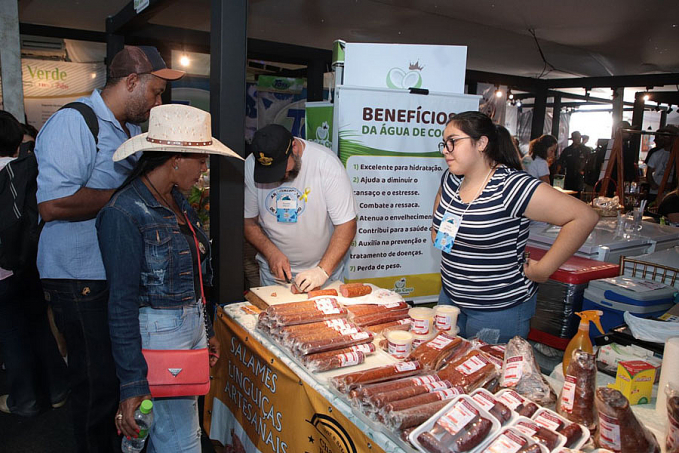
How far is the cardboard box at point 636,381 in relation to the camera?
5.33 ft

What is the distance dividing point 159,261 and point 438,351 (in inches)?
42.6

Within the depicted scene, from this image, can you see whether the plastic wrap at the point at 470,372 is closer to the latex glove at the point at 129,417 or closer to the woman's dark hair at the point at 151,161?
the latex glove at the point at 129,417

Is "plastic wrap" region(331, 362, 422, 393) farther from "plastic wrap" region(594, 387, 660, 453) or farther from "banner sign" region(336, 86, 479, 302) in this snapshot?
"banner sign" region(336, 86, 479, 302)

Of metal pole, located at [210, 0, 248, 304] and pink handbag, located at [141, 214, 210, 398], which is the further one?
metal pole, located at [210, 0, 248, 304]

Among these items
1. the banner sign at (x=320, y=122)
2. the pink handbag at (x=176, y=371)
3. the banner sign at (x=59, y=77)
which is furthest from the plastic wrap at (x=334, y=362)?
the banner sign at (x=59, y=77)

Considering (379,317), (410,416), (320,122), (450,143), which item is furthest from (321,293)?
(320,122)

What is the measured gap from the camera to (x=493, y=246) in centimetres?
223

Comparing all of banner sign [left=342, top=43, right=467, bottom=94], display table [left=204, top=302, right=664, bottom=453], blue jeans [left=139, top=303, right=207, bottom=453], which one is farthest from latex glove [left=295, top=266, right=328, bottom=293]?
banner sign [left=342, top=43, right=467, bottom=94]

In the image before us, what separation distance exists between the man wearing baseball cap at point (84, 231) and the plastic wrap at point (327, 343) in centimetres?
98

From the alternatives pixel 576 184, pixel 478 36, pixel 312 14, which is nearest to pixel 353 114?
pixel 312 14

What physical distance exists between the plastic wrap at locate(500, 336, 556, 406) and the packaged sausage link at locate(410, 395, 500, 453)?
0.31 metres

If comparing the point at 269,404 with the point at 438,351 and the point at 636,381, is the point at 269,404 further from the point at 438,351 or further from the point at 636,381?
the point at 636,381

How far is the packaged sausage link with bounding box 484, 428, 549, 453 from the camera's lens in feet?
3.94

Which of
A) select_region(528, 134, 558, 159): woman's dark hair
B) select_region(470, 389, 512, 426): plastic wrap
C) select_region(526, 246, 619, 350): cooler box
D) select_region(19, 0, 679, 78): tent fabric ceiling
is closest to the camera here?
select_region(470, 389, 512, 426): plastic wrap
